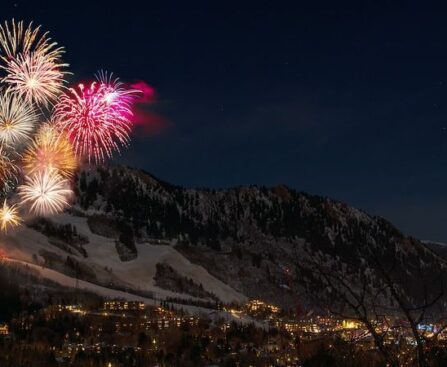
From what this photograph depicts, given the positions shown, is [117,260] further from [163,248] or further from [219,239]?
[219,239]

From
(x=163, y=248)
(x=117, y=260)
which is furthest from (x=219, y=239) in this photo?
(x=117, y=260)

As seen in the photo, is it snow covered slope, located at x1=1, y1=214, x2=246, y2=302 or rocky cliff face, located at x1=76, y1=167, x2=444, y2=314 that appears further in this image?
rocky cliff face, located at x1=76, y1=167, x2=444, y2=314

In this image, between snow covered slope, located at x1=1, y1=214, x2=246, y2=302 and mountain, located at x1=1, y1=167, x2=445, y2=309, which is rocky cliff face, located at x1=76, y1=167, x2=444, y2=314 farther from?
snow covered slope, located at x1=1, y1=214, x2=246, y2=302

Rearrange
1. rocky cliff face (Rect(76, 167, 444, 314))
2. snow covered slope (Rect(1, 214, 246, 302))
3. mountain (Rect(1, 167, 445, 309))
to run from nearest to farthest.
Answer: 1. snow covered slope (Rect(1, 214, 246, 302))
2. mountain (Rect(1, 167, 445, 309))
3. rocky cliff face (Rect(76, 167, 444, 314))

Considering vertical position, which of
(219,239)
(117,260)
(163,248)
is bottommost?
(117,260)

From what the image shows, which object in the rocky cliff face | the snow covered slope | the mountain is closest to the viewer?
the snow covered slope

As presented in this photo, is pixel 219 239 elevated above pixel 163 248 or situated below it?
above

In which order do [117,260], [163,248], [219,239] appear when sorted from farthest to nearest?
[219,239] → [163,248] → [117,260]

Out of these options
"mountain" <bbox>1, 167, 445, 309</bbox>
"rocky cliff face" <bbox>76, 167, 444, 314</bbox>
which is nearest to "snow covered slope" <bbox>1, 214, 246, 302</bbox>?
"mountain" <bbox>1, 167, 445, 309</bbox>

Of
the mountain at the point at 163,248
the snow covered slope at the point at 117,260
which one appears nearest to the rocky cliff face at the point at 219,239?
the mountain at the point at 163,248

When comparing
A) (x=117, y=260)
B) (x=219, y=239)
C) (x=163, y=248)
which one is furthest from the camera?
(x=219, y=239)

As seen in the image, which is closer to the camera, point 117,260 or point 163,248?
point 117,260

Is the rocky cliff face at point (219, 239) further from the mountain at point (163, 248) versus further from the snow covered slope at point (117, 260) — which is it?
the snow covered slope at point (117, 260)
